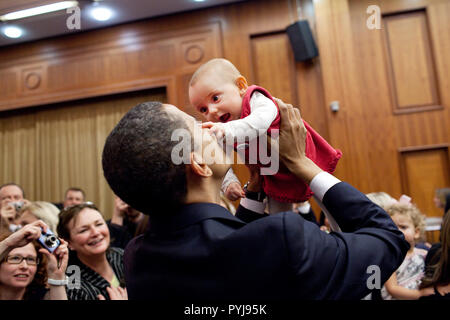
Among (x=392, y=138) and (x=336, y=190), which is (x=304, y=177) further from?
(x=392, y=138)

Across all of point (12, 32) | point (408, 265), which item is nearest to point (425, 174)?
point (408, 265)

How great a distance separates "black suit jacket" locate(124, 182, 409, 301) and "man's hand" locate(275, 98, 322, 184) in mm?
117

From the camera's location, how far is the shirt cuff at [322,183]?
2.94ft

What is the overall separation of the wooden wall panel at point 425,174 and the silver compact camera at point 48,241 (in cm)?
369

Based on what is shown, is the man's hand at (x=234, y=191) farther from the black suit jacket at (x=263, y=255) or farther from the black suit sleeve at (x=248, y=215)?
the black suit jacket at (x=263, y=255)

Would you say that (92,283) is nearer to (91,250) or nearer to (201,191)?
(91,250)

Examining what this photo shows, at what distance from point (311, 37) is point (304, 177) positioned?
3522 millimetres

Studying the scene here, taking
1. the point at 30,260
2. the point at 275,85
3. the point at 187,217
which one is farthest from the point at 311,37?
the point at 187,217

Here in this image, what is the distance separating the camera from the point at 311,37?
414 cm

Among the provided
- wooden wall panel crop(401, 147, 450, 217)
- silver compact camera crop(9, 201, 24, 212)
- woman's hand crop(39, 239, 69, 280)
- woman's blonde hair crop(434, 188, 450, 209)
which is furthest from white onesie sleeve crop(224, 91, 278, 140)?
wooden wall panel crop(401, 147, 450, 217)

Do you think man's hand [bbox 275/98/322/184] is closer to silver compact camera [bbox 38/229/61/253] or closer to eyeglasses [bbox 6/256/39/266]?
silver compact camera [bbox 38/229/61/253]

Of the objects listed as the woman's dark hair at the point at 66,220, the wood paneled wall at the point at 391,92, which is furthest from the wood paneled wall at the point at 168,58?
the woman's dark hair at the point at 66,220

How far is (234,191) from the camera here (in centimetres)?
127
